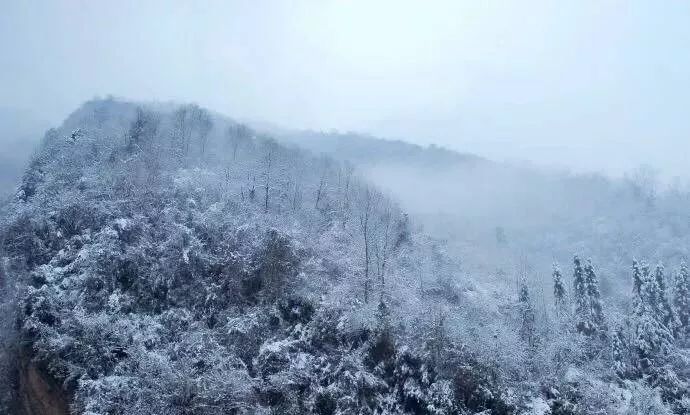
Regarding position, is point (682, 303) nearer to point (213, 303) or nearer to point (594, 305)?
point (594, 305)

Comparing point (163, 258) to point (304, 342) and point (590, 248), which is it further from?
point (590, 248)

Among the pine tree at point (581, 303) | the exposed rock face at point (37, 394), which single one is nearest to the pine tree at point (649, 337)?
the pine tree at point (581, 303)

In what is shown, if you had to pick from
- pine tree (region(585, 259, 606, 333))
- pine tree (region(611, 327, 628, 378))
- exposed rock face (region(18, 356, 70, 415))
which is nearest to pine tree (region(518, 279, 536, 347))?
pine tree (region(585, 259, 606, 333))

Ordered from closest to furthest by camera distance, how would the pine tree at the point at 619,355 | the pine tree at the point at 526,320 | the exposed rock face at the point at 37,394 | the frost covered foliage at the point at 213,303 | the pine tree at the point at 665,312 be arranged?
the exposed rock face at the point at 37,394, the frost covered foliage at the point at 213,303, the pine tree at the point at 619,355, the pine tree at the point at 526,320, the pine tree at the point at 665,312

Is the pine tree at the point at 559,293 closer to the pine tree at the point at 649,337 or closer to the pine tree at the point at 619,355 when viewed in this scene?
the pine tree at the point at 649,337

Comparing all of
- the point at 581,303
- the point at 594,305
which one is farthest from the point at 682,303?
the point at 581,303
